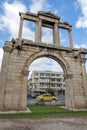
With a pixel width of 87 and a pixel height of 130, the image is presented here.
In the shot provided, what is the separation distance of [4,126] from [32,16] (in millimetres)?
10424

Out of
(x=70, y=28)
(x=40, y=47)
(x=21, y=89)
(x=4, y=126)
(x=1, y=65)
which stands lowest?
(x=4, y=126)

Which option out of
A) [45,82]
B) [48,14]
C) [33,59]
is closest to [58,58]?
[33,59]

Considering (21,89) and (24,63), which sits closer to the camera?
(21,89)

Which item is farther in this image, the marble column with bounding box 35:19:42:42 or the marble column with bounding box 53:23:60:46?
the marble column with bounding box 53:23:60:46

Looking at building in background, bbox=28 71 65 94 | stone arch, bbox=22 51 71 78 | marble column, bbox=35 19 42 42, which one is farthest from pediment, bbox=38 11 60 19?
building in background, bbox=28 71 65 94

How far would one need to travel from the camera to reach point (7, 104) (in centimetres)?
904

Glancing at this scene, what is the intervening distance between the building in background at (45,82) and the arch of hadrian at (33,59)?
44.1 metres

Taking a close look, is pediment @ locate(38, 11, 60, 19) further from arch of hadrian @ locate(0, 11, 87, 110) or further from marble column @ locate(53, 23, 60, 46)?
marble column @ locate(53, 23, 60, 46)

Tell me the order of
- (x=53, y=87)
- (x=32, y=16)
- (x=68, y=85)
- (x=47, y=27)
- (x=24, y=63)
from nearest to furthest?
(x=24, y=63) → (x=68, y=85) → (x=32, y=16) → (x=47, y=27) → (x=53, y=87)

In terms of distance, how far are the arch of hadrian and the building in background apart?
44090 mm

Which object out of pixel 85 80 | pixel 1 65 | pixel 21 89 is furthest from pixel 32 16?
pixel 85 80

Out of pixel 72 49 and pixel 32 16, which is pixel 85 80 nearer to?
pixel 72 49

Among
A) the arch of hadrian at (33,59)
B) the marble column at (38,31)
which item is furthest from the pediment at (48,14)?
the marble column at (38,31)

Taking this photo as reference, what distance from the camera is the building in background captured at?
55.2 metres
